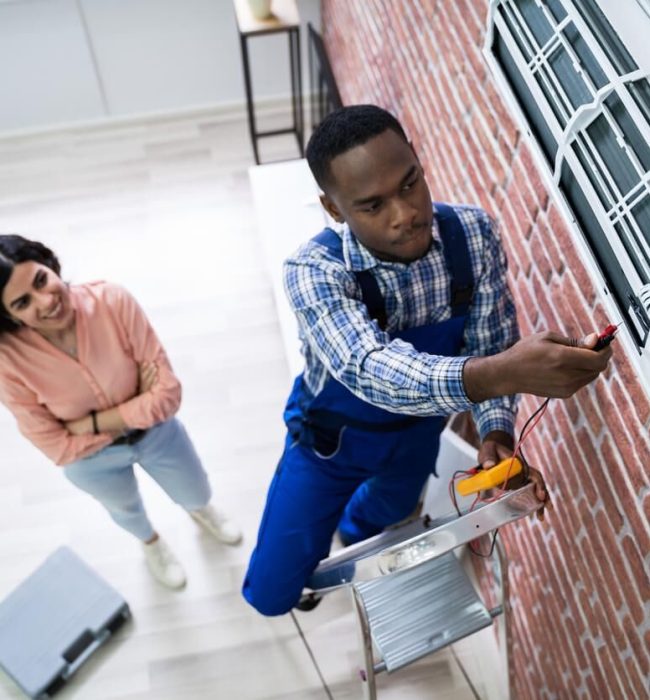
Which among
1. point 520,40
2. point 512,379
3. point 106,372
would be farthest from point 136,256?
point 512,379

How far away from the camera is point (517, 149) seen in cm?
171

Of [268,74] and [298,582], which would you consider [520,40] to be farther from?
[268,74]

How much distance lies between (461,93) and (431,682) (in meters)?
1.86

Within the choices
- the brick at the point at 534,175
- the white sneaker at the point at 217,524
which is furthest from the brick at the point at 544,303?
the white sneaker at the point at 217,524

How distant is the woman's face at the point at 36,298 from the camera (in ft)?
5.59

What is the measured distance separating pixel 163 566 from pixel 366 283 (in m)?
1.52

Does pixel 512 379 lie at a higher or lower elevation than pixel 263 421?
higher

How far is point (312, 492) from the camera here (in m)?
1.81

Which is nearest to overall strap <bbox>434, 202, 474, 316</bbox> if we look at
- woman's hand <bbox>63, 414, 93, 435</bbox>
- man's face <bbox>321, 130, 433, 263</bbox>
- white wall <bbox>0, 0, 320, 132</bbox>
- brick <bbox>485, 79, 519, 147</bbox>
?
man's face <bbox>321, 130, 433, 263</bbox>

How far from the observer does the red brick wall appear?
140 centimetres

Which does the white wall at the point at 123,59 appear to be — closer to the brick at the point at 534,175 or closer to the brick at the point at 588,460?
the brick at the point at 534,175

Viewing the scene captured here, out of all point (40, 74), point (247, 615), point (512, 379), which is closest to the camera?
point (512, 379)

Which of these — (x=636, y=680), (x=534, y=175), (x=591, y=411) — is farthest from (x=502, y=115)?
(x=636, y=680)

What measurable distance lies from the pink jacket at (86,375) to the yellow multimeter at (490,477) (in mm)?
980
